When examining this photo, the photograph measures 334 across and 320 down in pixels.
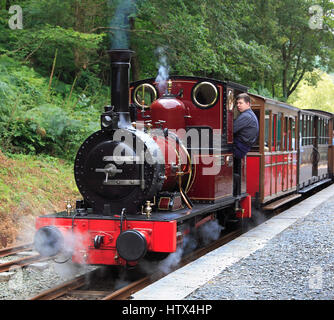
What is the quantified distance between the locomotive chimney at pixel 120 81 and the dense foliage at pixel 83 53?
5.65 metres

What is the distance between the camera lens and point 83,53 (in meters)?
13.5

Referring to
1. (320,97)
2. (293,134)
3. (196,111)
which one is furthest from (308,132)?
(320,97)

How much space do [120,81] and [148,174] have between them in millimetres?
1114

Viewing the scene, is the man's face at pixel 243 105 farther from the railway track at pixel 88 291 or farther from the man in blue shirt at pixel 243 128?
the railway track at pixel 88 291

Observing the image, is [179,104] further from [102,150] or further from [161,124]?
[102,150]

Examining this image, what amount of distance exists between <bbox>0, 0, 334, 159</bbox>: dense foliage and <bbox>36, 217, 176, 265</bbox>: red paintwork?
571 centimetres

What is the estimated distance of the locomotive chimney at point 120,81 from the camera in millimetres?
5820

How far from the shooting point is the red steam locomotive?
5688mm

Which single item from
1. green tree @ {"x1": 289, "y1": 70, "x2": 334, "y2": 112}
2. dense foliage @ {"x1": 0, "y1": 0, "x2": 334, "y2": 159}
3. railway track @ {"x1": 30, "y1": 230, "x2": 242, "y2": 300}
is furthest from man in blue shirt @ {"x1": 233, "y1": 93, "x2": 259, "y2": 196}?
green tree @ {"x1": 289, "y1": 70, "x2": 334, "y2": 112}

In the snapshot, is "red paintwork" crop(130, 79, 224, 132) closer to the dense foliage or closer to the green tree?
the dense foliage

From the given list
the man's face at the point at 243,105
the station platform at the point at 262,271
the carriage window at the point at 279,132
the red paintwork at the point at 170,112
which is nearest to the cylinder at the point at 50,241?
the station platform at the point at 262,271

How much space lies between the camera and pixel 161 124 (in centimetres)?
687
